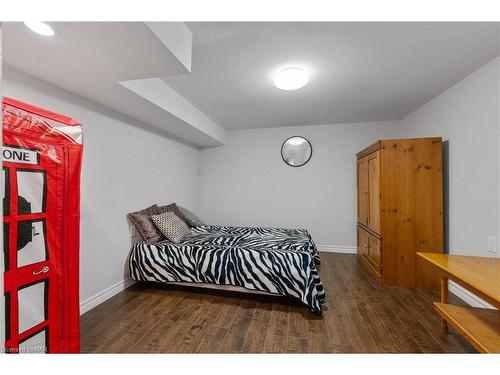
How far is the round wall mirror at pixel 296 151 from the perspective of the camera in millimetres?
3895

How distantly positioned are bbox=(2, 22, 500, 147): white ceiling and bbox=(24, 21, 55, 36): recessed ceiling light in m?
0.03

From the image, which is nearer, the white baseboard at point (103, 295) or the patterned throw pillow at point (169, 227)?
the white baseboard at point (103, 295)

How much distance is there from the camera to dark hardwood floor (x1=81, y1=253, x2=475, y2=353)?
151 cm

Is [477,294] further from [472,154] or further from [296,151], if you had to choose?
[296,151]

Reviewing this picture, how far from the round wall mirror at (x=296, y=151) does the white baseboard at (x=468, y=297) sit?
255cm

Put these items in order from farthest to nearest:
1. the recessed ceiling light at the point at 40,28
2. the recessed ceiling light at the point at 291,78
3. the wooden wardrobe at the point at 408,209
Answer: the wooden wardrobe at the point at 408,209, the recessed ceiling light at the point at 291,78, the recessed ceiling light at the point at 40,28

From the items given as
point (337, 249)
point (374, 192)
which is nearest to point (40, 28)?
point (374, 192)

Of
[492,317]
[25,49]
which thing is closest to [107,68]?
Answer: [25,49]

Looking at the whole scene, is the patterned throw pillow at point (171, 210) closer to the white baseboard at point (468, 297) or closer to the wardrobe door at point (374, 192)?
the wardrobe door at point (374, 192)

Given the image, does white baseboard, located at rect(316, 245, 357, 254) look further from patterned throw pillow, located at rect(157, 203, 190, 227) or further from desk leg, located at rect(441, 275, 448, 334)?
patterned throw pillow, located at rect(157, 203, 190, 227)

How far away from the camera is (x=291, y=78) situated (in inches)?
80.7

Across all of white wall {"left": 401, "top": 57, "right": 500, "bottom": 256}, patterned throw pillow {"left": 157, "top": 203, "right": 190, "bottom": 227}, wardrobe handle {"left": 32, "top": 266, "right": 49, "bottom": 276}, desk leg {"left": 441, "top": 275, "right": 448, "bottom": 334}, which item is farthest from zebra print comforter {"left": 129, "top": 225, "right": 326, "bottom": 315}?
white wall {"left": 401, "top": 57, "right": 500, "bottom": 256}

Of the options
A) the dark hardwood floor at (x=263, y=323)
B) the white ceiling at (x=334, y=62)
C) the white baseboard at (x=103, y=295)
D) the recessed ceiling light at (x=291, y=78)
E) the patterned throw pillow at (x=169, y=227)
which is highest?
the white ceiling at (x=334, y=62)

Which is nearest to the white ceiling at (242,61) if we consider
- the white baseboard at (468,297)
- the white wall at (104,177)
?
the white wall at (104,177)
